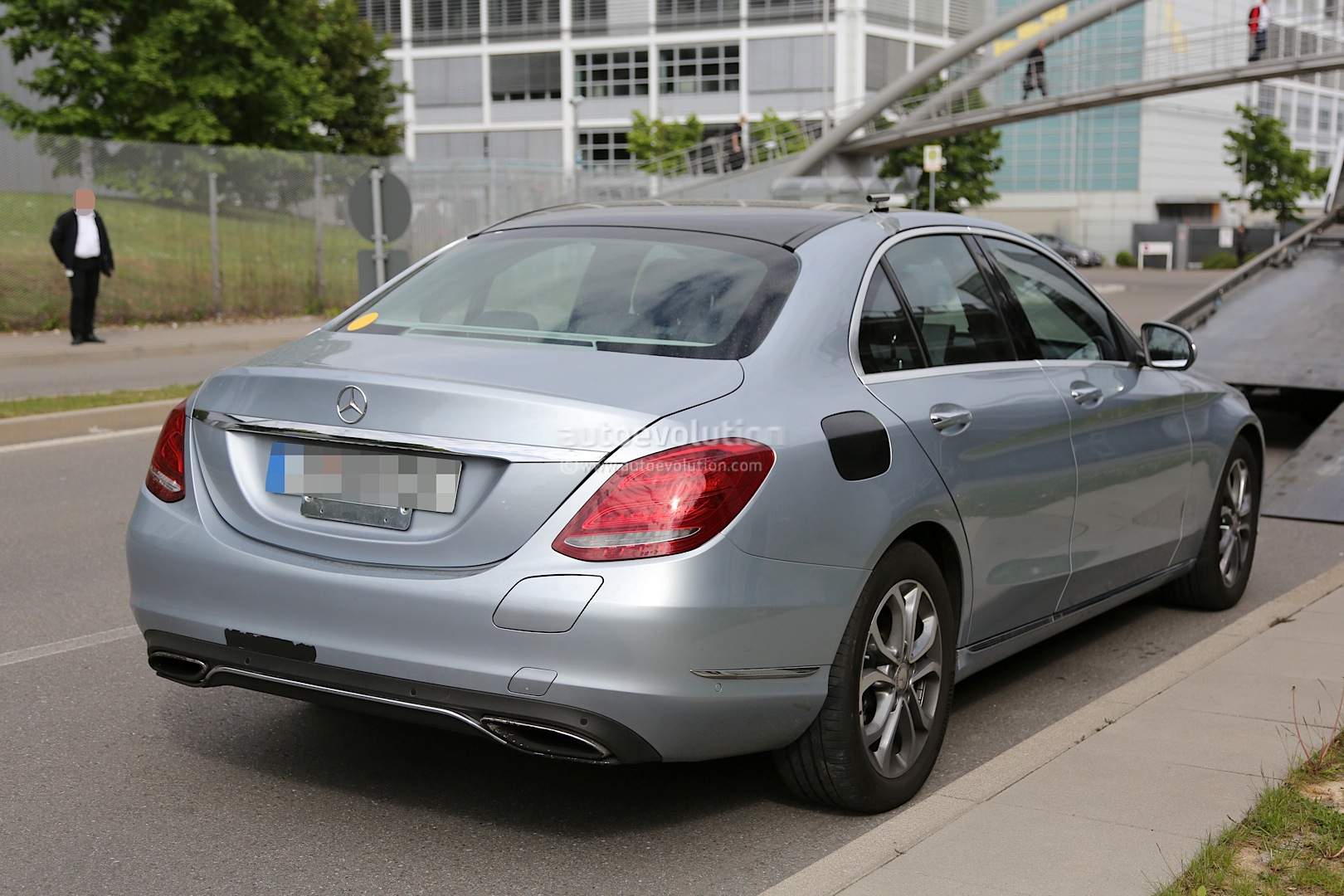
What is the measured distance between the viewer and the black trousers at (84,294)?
19359 millimetres

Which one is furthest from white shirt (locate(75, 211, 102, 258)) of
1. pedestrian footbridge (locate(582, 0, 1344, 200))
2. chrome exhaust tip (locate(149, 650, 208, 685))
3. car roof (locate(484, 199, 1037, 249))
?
pedestrian footbridge (locate(582, 0, 1344, 200))

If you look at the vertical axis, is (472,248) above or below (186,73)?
below

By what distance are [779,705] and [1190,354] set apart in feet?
9.50

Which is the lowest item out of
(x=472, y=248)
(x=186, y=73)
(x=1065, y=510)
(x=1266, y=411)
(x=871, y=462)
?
(x=1266, y=411)

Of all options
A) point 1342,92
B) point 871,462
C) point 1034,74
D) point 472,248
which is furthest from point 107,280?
point 1342,92

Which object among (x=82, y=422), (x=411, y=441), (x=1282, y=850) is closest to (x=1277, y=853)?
(x=1282, y=850)

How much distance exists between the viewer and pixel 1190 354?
227 inches

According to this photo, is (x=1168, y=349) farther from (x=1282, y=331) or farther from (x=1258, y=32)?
(x=1258, y=32)

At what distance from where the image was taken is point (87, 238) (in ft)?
63.6

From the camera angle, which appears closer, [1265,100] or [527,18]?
[527,18]

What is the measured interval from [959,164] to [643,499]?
59.6 m

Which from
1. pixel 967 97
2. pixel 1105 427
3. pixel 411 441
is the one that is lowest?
pixel 1105 427

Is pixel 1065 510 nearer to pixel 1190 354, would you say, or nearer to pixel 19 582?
pixel 1190 354

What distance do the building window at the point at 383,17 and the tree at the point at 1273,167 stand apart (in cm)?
4459
